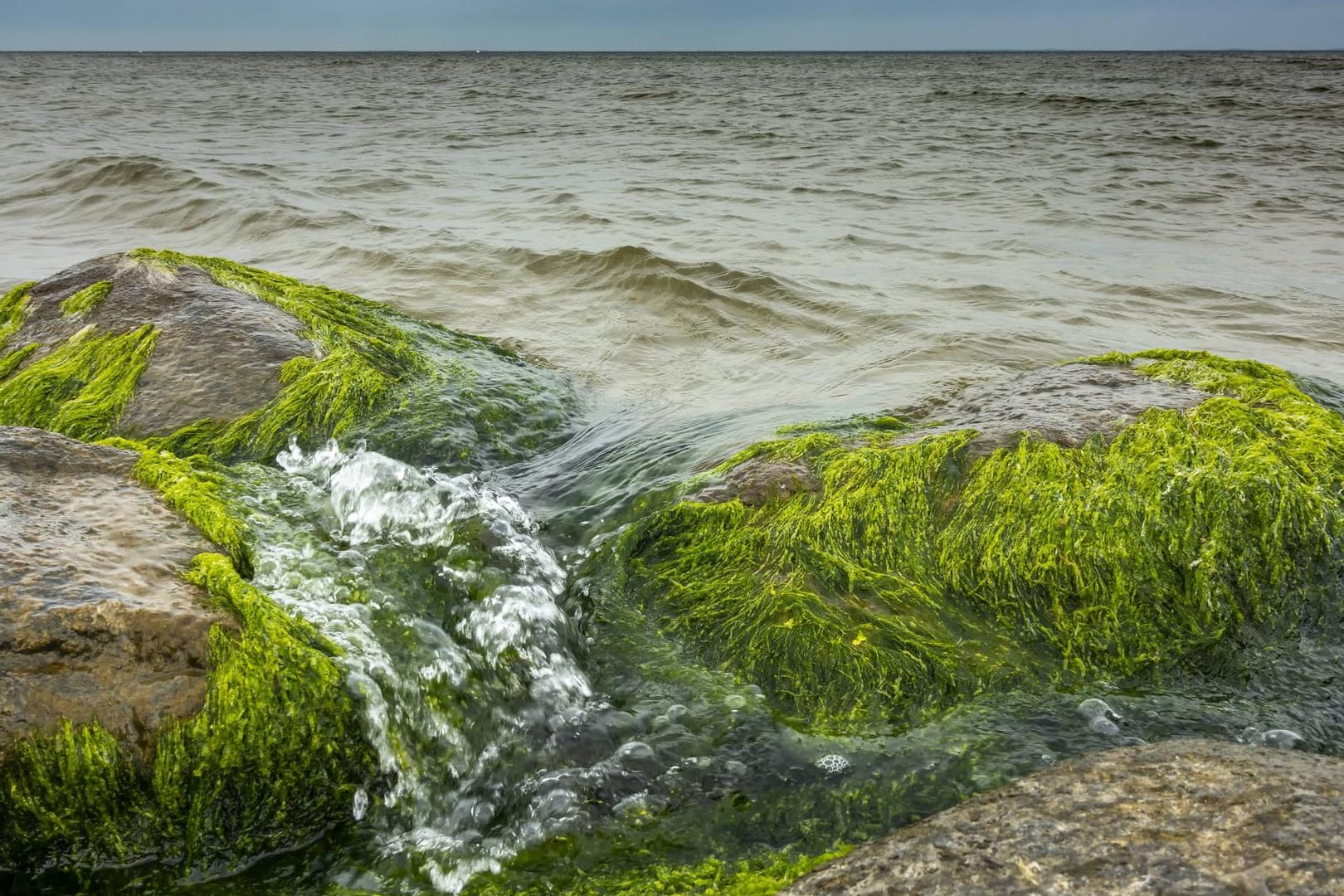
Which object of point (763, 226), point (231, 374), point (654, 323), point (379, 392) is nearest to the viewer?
point (231, 374)

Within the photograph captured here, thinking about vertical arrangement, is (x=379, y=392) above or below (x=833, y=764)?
above

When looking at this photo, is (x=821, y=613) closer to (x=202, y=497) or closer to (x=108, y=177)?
(x=202, y=497)

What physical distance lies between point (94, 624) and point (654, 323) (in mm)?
6349

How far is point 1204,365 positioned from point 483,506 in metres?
3.65

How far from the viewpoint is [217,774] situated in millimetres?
2668

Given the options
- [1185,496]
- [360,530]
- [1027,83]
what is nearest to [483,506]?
[360,530]

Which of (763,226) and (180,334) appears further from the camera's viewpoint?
(763,226)

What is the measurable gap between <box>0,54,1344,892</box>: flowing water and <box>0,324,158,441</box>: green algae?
109 cm

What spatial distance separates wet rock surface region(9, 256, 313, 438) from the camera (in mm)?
4711

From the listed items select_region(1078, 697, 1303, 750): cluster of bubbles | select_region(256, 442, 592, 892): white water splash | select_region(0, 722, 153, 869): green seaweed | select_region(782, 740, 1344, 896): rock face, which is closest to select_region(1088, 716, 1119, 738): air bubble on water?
select_region(1078, 697, 1303, 750): cluster of bubbles

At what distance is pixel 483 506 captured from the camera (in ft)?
13.7

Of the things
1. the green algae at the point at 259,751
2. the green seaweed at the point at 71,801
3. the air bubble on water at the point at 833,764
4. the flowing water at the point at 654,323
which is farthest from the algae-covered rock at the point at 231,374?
the air bubble on water at the point at 833,764

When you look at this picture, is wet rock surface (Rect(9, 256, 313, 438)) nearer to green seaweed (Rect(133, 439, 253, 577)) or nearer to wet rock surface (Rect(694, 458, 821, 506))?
green seaweed (Rect(133, 439, 253, 577))

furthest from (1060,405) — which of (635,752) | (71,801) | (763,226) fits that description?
(763,226)
